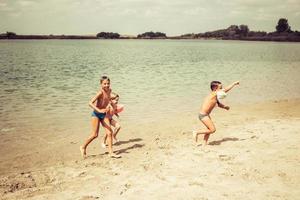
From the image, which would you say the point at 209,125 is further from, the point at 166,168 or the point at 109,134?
the point at 109,134

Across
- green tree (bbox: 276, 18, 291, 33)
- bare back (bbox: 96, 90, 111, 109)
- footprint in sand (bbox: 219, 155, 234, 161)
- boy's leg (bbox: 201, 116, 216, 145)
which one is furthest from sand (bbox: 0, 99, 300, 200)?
green tree (bbox: 276, 18, 291, 33)

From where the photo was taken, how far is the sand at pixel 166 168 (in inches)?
212

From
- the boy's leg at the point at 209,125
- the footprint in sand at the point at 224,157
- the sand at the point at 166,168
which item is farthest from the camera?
the boy's leg at the point at 209,125

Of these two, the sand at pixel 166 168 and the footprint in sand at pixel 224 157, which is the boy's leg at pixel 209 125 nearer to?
the sand at pixel 166 168

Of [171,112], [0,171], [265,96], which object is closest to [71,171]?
[0,171]

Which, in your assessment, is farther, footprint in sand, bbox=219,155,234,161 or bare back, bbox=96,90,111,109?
bare back, bbox=96,90,111,109

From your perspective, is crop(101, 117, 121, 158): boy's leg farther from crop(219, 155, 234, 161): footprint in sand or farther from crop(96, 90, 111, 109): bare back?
crop(219, 155, 234, 161): footprint in sand

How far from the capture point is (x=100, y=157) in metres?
7.76

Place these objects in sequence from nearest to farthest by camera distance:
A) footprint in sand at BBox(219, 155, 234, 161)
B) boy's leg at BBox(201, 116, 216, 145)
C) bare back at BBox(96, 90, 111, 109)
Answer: footprint in sand at BBox(219, 155, 234, 161) → bare back at BBox(96, 90, 111, 109) → boy's leg at BBox(201, 116, 216, 145)

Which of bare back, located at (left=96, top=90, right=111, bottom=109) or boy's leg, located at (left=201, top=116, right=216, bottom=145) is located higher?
bare back, located at (left=96, top=90, right=111, bottom=109)

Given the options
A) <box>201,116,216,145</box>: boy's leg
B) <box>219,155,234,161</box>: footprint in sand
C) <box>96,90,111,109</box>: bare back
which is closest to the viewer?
<box>219,155,234,161</box>: footprint in sand

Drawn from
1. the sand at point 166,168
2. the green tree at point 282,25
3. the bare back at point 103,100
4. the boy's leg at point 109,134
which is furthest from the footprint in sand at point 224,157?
the green tree at point 282,25

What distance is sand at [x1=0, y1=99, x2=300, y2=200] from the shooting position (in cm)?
539

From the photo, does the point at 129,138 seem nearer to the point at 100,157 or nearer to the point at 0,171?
the point at 100,157
